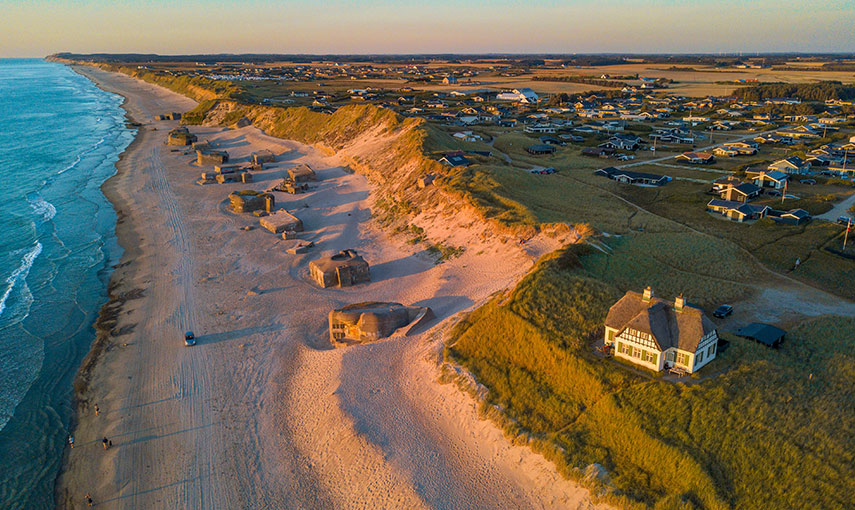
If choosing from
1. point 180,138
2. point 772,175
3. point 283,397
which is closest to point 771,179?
point 772,175

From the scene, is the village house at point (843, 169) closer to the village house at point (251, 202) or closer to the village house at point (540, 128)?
the village house at point (540, 128)

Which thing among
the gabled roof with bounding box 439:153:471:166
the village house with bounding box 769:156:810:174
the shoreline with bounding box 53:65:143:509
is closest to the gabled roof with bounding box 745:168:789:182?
the village house with bounding box 769:156:810:174

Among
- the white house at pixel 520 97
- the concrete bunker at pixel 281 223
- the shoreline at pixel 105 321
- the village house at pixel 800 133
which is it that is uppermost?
the white house at pixel 520 97

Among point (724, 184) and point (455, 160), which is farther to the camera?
point (455, 160)

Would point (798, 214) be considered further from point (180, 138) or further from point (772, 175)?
point (180, 138)

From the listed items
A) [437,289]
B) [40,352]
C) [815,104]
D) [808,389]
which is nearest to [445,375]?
[437,289]

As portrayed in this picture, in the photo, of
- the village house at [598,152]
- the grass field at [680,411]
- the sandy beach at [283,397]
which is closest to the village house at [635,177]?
the village house at [598,152]

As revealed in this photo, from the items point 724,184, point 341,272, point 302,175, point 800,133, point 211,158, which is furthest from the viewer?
point 800,133
